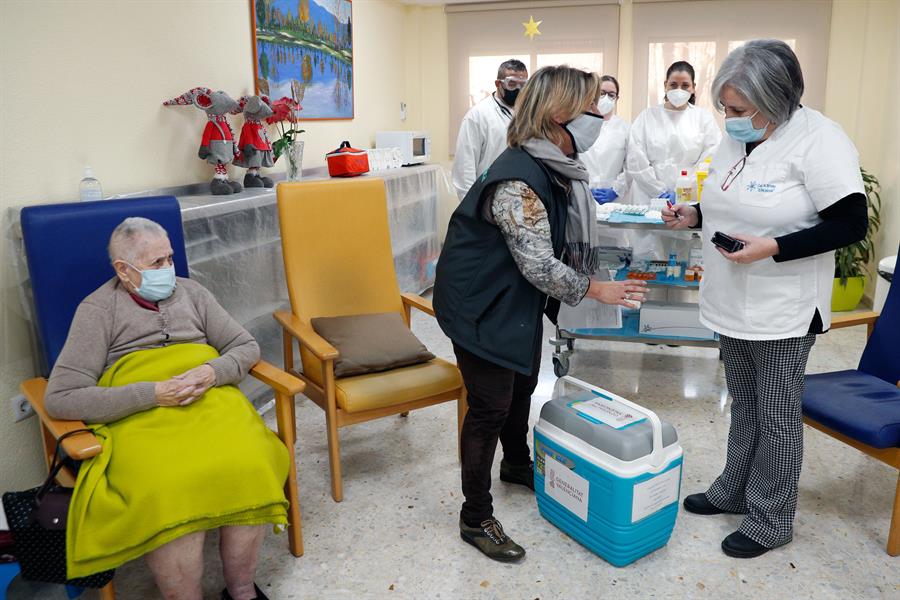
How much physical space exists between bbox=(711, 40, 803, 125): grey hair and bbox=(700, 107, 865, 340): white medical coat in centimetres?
6

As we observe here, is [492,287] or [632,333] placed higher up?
[492,287]

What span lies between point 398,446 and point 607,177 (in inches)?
91.0

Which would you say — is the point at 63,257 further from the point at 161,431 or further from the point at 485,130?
the point at 485,130

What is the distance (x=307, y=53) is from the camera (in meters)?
3.91

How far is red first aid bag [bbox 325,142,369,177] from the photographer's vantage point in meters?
3.65

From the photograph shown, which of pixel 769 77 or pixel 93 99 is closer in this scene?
pixel 769 77

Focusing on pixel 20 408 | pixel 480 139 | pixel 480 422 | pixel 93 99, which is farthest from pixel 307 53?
pixel 480 422

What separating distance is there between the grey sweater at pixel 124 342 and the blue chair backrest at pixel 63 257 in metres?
0.10

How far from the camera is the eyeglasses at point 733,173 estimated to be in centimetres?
179

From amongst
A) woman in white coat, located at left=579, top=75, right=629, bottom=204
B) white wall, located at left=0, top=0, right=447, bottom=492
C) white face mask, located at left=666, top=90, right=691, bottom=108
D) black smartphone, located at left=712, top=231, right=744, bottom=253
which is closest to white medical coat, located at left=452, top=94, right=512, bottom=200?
woman in white coat, located at left=579, top=75, right=629, bottom=204

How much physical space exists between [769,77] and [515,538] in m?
1.46

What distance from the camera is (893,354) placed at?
2.19 m

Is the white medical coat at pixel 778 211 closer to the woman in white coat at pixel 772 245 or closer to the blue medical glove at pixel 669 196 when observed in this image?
the woman in white coat at pixel 772 245

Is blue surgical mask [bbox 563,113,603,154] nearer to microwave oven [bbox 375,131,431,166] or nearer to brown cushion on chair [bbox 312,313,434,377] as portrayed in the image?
brown cushion on chair [bbox 312,313,434,377]
